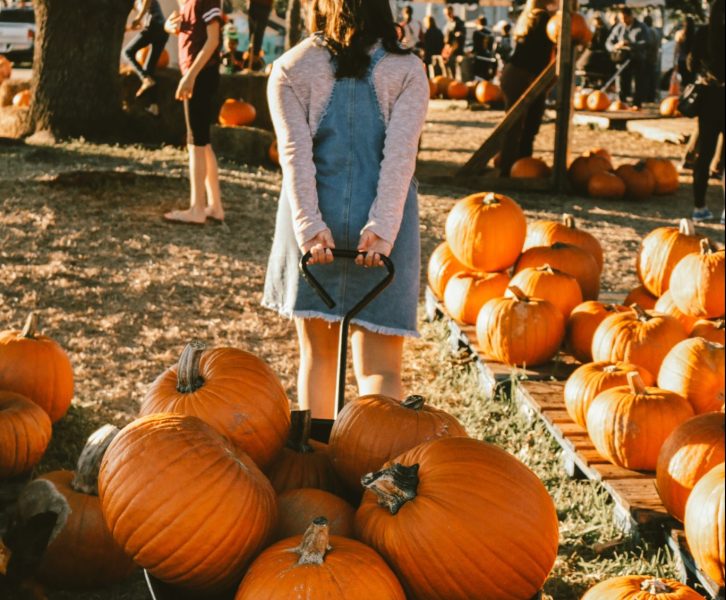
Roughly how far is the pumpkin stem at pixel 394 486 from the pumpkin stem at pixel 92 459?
0.83 metres

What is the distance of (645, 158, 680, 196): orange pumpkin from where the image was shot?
9.34m

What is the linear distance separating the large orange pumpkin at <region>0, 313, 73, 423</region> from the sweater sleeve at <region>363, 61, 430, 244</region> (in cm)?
142

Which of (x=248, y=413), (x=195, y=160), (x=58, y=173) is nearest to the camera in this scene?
(x=248, y=413)

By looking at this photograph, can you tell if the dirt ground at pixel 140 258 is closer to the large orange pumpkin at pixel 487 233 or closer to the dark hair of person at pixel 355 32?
the large orange pumpkin at pixel 487 233

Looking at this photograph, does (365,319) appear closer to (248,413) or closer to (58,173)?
(248,413)

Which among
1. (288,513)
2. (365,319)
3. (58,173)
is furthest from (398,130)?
(58,173)

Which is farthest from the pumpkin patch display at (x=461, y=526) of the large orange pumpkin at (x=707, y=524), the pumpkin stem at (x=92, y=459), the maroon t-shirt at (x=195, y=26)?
the maroon t-shirt at (x=195, y=26)

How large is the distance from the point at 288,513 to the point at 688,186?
9.31 m

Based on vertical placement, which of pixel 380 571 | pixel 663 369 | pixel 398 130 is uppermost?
pixel 398 130

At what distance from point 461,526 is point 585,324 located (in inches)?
104

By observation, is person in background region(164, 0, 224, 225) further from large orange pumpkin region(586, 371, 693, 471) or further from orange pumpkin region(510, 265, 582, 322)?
large orange pumpkin region(586, 371, 693, 471)

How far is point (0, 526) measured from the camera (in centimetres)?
256

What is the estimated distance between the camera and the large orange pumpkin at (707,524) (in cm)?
229

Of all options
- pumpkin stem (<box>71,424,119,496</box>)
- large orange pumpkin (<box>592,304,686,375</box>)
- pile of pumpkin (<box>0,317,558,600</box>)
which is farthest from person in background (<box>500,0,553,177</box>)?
pile of pumpkin (<box>0,317,558,600</box>)
